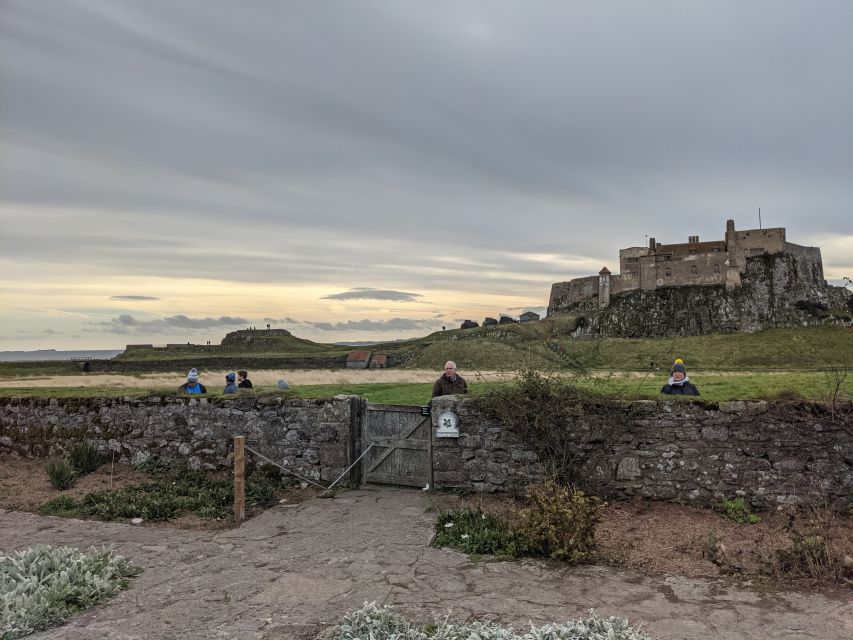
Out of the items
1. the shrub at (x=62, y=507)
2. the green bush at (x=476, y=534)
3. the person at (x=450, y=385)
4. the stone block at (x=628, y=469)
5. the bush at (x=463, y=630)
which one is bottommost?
the shrub at (x=62, y=507)

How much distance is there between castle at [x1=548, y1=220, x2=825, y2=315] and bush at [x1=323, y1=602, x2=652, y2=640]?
305 feet

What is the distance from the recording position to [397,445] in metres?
12.0

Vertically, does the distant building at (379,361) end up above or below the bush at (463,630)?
above

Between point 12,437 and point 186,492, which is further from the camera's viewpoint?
point 12,437

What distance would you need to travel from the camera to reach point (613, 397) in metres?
10.1

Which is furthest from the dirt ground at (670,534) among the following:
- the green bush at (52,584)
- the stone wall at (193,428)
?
the green bush at (52,584)

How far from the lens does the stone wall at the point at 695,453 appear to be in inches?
354

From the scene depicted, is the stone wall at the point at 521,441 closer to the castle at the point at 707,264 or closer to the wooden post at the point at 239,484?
the wooden post at the point at 239,484

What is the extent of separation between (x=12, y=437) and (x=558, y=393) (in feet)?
44.8

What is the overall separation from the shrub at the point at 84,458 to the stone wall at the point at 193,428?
41cm

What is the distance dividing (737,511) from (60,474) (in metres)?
12.7

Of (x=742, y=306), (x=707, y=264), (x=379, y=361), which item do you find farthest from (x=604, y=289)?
(x=379, y=361)

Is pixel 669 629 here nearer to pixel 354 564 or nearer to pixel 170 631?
pixel 354 564

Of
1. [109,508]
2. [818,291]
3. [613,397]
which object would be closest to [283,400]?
[109,508]
